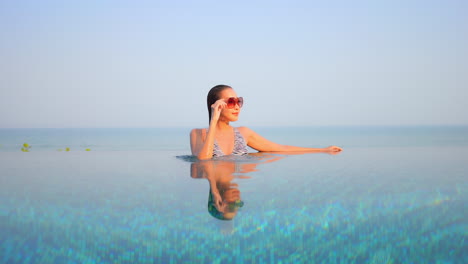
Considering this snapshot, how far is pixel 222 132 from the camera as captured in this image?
289 inches

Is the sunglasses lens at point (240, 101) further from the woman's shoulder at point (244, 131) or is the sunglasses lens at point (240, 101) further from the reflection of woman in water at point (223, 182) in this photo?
the reflection of woman in water at point (223, 182)

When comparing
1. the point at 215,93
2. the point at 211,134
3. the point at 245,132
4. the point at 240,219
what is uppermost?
the point at 215,93

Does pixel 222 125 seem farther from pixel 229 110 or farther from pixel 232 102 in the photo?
pixel 232 102

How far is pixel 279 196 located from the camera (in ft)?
12.8

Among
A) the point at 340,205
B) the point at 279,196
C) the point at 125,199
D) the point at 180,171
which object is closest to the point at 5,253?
the point at 125,199

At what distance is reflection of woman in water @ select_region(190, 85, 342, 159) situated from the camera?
6.56 metres

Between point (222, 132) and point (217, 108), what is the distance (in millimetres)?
869

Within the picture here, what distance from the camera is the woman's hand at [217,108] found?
6.49 m

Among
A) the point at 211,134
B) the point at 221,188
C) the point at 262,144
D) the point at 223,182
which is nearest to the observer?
the point at 221,188

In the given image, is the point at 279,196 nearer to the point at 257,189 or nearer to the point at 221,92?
the point at 257,189

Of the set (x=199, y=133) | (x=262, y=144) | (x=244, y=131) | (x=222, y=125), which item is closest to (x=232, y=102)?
(x=222, y=125)

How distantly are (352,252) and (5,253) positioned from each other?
2158 mm

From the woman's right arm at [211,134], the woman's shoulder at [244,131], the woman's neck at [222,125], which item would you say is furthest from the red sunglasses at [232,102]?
the woman's shoulder at [244,131]

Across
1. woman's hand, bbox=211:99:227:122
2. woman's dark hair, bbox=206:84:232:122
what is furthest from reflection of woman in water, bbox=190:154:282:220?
woman's dark hair, bbox=206:84:232:122
